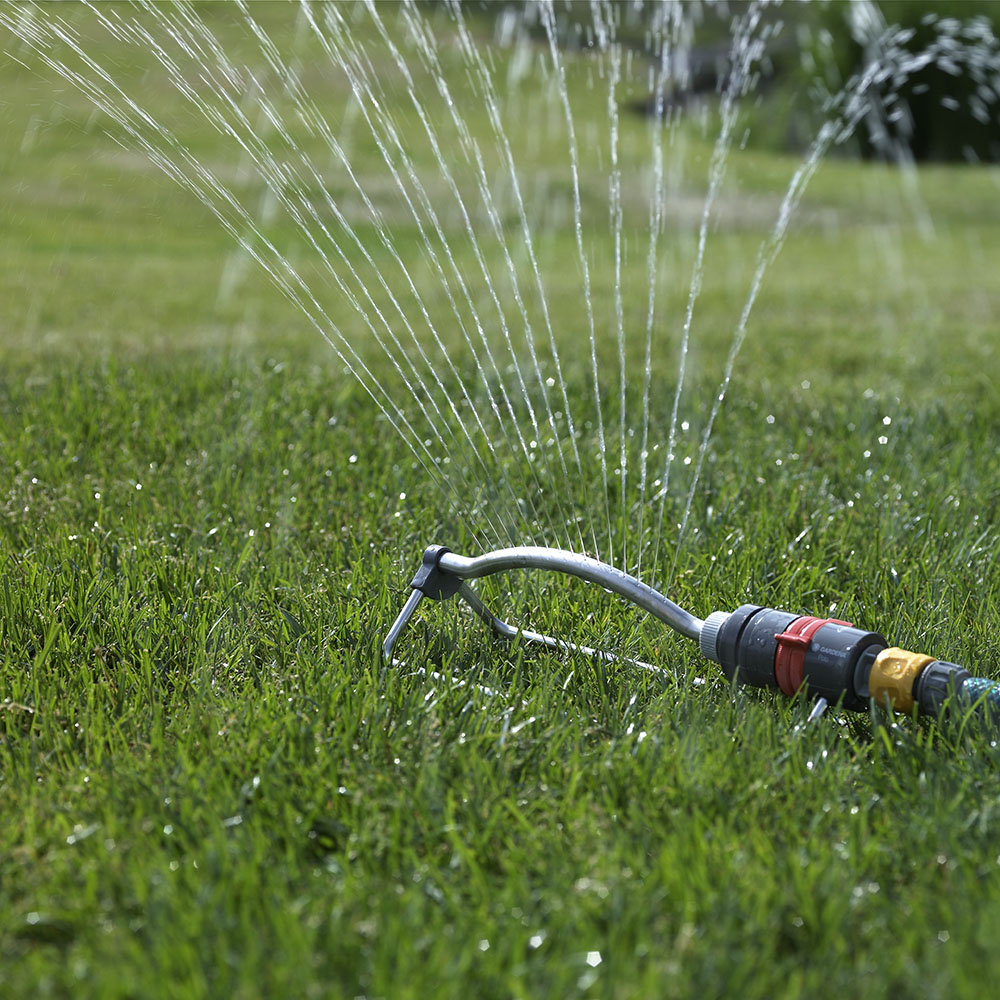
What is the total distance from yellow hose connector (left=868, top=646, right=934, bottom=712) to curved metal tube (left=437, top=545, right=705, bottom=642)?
26 cm

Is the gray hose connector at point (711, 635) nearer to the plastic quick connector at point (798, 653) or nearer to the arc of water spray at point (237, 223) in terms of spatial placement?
the plastic quick connector at point (798, 653)

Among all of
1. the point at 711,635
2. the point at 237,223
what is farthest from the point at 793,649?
the point at 237,223

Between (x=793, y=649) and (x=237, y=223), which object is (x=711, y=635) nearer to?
(x=793, y=649)

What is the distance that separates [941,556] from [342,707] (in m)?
1.37

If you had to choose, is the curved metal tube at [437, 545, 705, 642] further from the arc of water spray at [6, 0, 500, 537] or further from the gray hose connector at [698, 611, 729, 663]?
the arc of water spray at [6, 0, 500, 537]

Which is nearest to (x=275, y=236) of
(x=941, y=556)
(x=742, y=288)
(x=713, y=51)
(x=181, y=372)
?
(x=742, y=288)

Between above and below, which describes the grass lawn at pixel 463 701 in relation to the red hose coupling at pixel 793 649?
below

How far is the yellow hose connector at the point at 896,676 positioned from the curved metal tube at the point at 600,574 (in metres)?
0.26

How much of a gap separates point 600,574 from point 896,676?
0.44 m

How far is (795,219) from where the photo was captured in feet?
39.1

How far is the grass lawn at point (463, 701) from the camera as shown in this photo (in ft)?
4.17

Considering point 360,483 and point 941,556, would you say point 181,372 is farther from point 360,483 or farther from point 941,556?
point 941,556

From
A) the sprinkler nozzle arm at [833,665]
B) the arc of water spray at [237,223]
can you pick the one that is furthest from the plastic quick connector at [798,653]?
the arc of water spray at [237,223]

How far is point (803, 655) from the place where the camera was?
1.70 m
